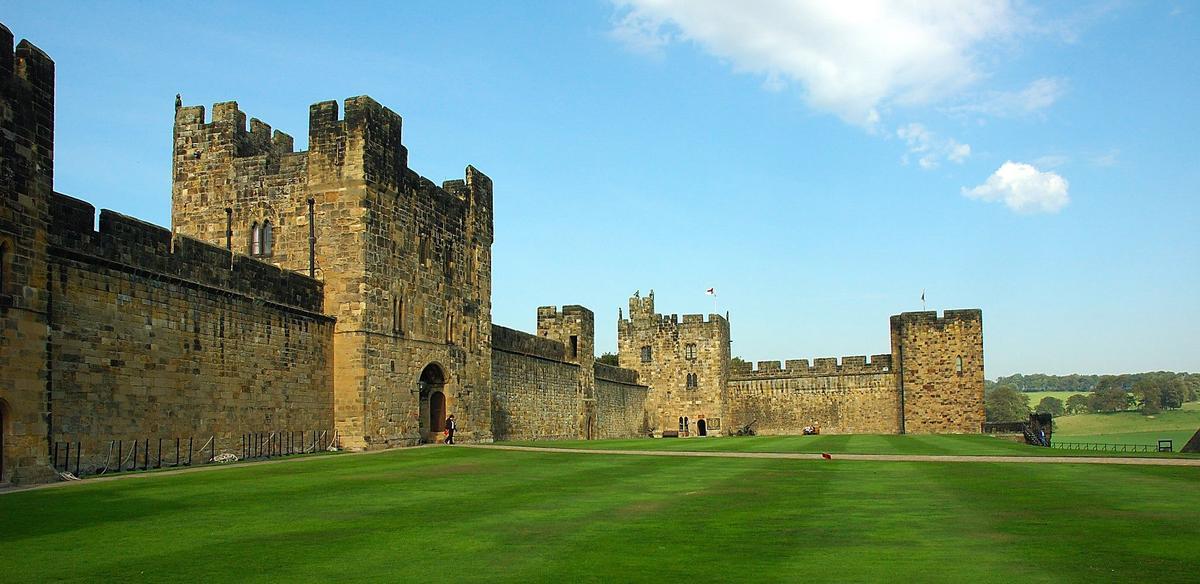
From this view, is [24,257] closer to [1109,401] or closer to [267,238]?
[267,238]

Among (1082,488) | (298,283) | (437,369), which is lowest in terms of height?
(1082,488)

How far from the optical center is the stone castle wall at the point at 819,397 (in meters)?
61.4

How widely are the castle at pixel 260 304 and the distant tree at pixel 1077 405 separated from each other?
129 meters

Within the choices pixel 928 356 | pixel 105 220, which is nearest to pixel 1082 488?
pixel 105 220

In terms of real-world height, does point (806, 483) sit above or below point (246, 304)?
below

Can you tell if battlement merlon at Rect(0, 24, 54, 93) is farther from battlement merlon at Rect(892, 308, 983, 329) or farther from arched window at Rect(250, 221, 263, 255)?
battlement merlon at Rect(892, 308, 983, 329)

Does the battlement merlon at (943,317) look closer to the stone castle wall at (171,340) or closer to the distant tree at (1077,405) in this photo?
the stone castle wall at (171,340)

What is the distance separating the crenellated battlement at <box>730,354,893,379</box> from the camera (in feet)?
203

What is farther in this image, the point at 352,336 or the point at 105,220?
the point at 352,336

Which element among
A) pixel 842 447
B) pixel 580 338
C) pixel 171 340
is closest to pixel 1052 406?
pixel 580 338

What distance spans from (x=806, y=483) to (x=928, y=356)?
4611 centimetres

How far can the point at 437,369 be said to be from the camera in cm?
3353

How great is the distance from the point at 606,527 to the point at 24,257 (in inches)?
471

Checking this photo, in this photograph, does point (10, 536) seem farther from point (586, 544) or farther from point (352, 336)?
point (352, 336)
